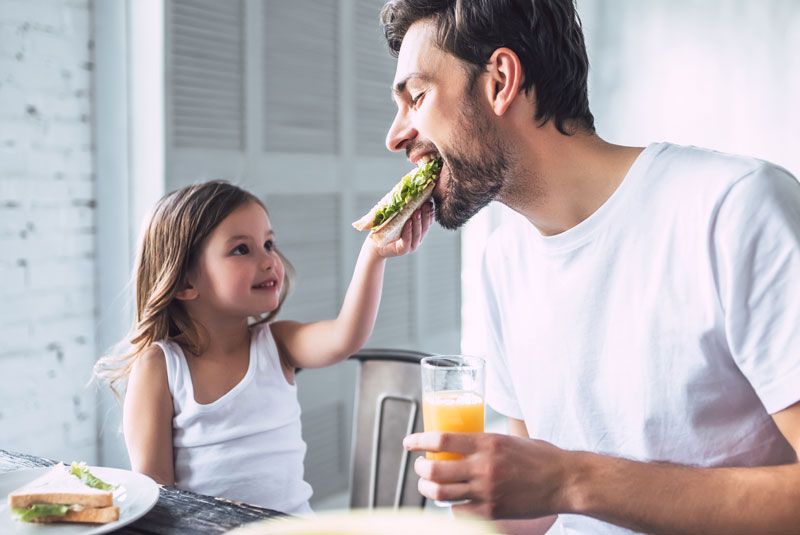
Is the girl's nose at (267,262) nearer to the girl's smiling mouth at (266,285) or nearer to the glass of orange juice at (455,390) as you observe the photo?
the girl's smiling mouth at (266,285)

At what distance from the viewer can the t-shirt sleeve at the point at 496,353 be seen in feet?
5.25

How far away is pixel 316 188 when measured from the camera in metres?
3.15

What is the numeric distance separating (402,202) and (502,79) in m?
0.37

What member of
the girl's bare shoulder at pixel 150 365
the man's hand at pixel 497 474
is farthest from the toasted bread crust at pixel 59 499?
the girl's bare shoulder at pixel 150 365

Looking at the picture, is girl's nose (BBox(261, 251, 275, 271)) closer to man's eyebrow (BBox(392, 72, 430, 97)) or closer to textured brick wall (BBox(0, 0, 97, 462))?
man's eyebrow (BBox(392, 72, 430, 97))

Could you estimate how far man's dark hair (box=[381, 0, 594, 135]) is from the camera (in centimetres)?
141

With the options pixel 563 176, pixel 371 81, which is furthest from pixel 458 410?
pixel 371 81

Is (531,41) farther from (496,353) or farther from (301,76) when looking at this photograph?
(301,76)

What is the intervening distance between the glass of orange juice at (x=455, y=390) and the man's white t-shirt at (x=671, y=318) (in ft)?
0.86

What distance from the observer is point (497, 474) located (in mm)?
1016

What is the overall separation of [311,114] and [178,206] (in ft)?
4.41

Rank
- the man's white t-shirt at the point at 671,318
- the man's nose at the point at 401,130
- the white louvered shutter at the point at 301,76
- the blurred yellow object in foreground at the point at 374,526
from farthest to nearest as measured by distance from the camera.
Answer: the white louvered shutter at the point at 301,76
the man's nose at the point at 401,130
the man's white t-shirt at the point at 671,318
the blurred yellow object in foreground at the point at 374,526

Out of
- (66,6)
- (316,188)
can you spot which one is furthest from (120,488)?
(316,188)

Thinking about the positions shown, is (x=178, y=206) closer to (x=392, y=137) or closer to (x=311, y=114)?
(x=392, y=137)
